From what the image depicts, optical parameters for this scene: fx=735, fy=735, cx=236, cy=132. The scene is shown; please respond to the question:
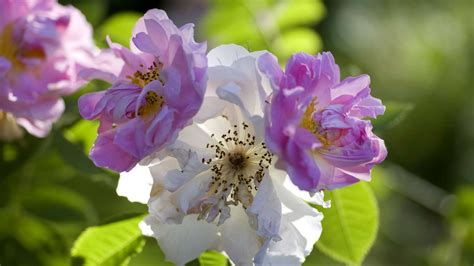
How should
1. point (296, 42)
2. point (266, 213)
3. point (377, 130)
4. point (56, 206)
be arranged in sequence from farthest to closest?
1. point (296, 42)
2. point (56, 206)
3. point (377, 130)
4. point (266, 213)

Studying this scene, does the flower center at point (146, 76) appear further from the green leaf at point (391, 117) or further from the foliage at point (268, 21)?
the foliage at point (268, 21)

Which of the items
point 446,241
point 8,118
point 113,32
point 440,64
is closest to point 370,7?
point 440,64

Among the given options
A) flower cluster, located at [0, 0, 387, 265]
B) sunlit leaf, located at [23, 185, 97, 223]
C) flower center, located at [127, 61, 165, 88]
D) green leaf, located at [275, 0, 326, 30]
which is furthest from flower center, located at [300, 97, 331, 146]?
green leaf, located at [275, 0, 326, 30]

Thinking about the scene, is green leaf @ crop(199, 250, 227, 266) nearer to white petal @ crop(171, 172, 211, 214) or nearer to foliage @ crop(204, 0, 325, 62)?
white petal @ crop(171, 172, 211, 214)

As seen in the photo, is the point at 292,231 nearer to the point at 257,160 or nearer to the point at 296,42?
the point at 257,160

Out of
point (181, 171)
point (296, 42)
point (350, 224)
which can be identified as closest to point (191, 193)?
point (181, 171)

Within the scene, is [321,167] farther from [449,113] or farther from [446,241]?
[449,113]
